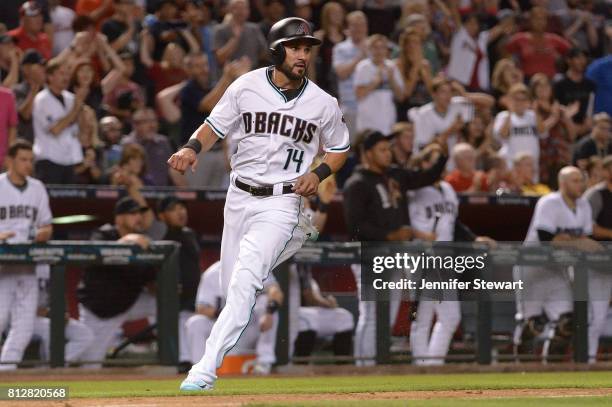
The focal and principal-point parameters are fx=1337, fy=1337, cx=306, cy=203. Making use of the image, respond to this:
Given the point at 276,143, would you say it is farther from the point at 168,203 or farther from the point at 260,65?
the point at 260,65

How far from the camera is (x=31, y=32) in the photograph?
45.2 feet

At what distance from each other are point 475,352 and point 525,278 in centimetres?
82

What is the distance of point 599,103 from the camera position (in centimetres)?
1614

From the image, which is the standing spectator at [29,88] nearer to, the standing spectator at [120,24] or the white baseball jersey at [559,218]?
the standing spectator at [120,24]

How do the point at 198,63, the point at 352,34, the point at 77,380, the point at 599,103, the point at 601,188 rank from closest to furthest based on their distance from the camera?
the point at 77,380 < the point at 601,188 < the point at 198,63 < the point at 352,34 < the point at 599,103

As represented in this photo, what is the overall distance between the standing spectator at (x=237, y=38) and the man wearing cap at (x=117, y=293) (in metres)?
3.63

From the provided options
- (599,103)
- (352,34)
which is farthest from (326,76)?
(599,103)

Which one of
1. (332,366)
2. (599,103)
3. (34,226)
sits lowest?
(332,366)

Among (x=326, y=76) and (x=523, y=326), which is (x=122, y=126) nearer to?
(x=326, y=76)

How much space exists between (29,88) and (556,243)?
5.09 m

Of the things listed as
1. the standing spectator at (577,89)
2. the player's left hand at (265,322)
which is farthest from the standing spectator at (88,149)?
the standing spectator at (577,89)

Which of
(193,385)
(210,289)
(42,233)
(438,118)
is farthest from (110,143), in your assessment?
(193,385)

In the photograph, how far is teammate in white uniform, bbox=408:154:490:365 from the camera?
11445 mm

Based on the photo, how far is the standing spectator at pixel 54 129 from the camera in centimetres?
1220
